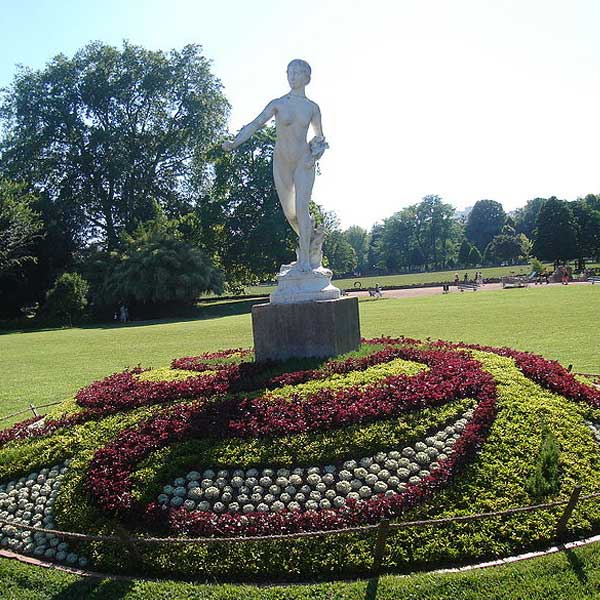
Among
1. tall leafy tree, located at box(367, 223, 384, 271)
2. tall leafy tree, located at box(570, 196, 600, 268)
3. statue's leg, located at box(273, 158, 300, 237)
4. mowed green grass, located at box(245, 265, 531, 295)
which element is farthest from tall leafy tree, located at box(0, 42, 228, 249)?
tall leafy tree, located at box(367, 223, 384, 271)

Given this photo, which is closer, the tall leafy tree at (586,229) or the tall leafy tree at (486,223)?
the tall leafy tree at (586,229)

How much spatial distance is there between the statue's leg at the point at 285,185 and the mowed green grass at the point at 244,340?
6188 millimetres

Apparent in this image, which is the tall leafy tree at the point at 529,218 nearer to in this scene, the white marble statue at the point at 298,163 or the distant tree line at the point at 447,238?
the distant tree line at the point at 447,238

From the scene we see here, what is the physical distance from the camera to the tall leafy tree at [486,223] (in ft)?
312

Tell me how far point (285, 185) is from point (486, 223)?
305 ft

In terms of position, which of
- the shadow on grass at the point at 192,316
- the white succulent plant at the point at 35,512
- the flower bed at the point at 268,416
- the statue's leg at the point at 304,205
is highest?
the statue's leg at the point at 304,205

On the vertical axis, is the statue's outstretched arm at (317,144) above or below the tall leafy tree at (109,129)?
below

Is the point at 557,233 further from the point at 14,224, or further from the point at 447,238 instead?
the point at 14,224

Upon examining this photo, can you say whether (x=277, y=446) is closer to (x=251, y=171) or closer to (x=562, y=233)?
(x=251, y=171)

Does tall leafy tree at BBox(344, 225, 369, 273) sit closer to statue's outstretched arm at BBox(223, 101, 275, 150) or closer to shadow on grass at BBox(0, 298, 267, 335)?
shadow on grass at BBox(0, 298, 267, 335)

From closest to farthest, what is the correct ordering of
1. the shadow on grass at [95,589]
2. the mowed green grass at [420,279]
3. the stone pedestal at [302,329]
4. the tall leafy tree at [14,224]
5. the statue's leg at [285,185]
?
the shadow on grass at [95,589]
the stone pedestal at [302,329]
the statue's leg at [285,185]
the tall leafy tree at [14,224]
the mowed green grass at [420,279]

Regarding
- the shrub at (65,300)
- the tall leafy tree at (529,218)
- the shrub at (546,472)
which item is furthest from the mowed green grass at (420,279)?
the shrub at (546,472)

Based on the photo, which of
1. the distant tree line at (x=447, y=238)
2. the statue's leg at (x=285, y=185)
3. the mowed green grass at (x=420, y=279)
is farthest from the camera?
the distant tree line at (x=447, y=238)

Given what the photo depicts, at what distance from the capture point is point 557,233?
57.8 meters
